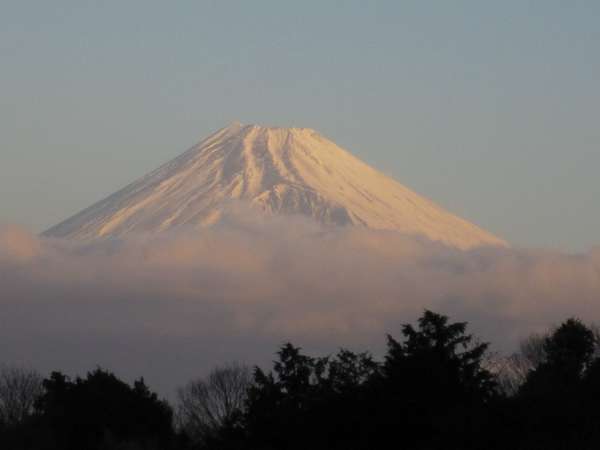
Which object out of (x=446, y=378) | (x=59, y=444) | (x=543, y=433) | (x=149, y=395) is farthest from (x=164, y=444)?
(x=543, y=433)

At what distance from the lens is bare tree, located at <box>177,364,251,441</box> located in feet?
310

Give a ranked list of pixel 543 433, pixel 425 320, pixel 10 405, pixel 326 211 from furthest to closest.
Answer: pixel 326 211 → pixel 10 405 → pixel 425 320 → pixel 543 433

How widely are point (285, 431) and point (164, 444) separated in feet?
36.4

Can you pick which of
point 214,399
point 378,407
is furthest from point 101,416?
point 214,399

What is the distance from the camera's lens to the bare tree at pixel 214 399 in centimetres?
9450

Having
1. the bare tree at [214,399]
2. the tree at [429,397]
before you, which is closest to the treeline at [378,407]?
the tree at [429,397]

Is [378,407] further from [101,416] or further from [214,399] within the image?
[214,399]

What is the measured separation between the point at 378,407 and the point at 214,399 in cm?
5503

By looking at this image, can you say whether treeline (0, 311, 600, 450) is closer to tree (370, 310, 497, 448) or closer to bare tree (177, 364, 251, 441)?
tree (370, 310, 497, 448)

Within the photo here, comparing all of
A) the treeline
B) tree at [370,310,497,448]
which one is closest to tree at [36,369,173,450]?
the treeline

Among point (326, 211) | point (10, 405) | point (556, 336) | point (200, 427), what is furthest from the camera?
point (326, 211)

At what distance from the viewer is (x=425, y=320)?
54.9 m

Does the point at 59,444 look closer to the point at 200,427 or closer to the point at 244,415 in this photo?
the point at 244,415

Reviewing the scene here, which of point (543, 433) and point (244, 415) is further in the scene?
point (244, 415)
